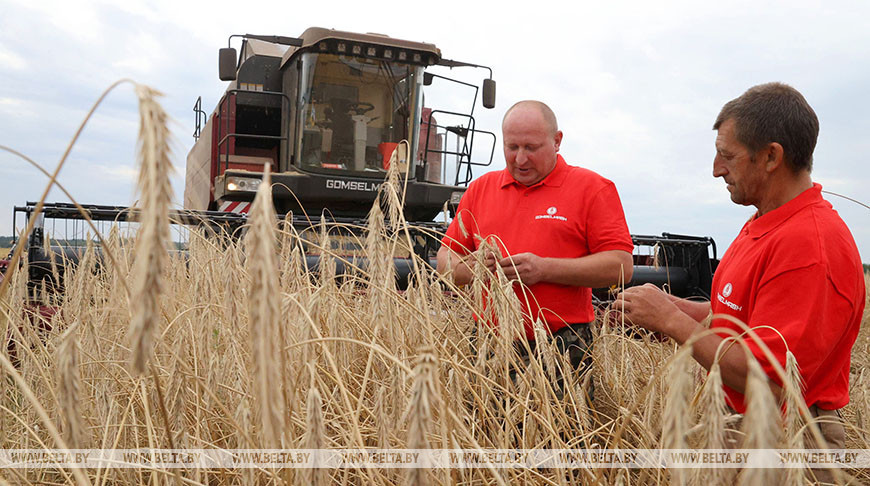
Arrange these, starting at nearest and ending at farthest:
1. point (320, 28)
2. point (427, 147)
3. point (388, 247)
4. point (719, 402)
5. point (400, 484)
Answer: point (719, 402) < point (400, 484) < point (388, 247) < point (320, 28) < point (427, 147)

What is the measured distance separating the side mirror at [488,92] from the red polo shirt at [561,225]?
5.06m

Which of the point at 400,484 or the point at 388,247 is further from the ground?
the point at 388,247

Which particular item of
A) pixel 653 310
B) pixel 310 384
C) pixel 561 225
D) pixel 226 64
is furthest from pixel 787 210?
pixel 226 64

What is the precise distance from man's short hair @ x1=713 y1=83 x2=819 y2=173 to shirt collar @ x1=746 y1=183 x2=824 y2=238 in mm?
68

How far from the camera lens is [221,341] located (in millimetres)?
1989

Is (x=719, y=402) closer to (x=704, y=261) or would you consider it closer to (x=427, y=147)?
(x=704, y=261)

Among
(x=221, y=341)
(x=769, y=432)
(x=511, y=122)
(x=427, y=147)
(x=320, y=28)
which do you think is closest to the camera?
(x=769, y=432)

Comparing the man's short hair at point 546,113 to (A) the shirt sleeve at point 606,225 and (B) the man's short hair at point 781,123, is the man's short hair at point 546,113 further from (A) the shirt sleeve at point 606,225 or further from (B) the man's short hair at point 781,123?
(B) the man's short hair at point 781,123

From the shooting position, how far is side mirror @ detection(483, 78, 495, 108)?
291 inches

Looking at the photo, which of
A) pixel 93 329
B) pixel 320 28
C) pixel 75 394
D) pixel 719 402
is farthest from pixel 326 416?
pixel 320 28

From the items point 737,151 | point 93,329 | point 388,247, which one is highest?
point 737,151

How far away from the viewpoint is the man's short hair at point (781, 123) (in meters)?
1.48

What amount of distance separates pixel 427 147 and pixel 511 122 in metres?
5.66

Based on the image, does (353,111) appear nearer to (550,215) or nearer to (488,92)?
(488,92)
